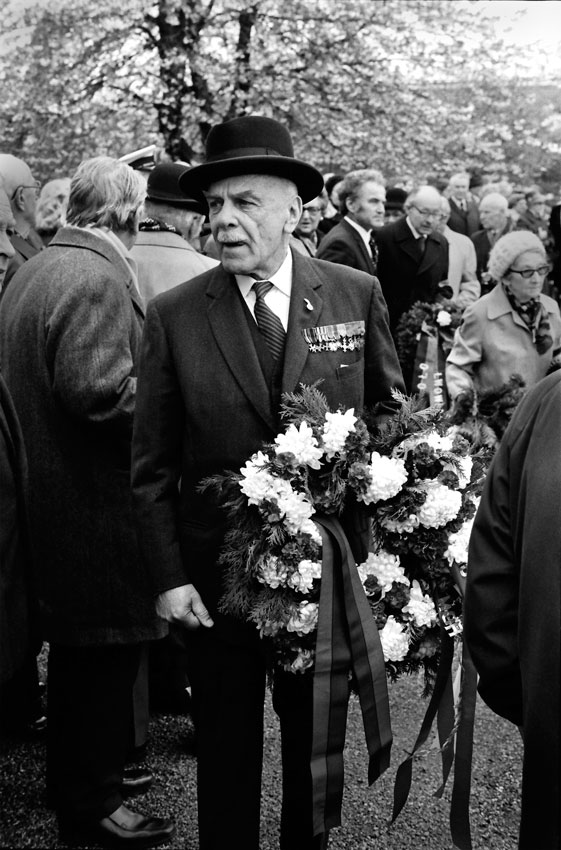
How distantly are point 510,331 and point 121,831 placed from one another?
12.1 feet

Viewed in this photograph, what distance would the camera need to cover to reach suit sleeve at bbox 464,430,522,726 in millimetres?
1982

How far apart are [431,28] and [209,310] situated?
17.2 m

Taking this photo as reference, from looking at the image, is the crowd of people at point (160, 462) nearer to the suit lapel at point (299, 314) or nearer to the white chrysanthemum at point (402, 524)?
the suit lapel at point (299, 314)

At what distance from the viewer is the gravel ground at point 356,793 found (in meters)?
3.64

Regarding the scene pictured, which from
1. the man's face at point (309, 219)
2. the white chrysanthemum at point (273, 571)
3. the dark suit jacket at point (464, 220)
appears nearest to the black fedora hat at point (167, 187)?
the white chrysanthemum at point (273, 571)

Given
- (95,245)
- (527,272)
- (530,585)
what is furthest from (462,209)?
(530,585)

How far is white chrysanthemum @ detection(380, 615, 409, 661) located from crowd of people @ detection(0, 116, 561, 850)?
0.26 m

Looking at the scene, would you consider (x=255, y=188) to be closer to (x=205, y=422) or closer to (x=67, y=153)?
(x=205, y=422)

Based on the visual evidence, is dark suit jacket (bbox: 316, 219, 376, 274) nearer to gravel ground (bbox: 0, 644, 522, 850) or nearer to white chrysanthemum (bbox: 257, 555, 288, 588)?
gravel ground (bbox: 0, 644, 522, 850)

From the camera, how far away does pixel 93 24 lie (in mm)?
16438

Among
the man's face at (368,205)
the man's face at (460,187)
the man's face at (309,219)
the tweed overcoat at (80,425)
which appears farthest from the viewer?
the man's face at (460,187)

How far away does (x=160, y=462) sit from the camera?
9.87 ft

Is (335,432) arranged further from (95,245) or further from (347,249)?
(347,249)

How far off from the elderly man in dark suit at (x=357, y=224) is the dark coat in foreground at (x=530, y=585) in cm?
598
